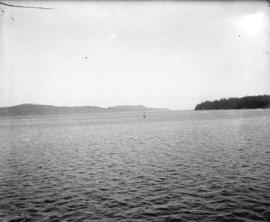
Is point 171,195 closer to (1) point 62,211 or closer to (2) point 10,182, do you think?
(1) point 62,211

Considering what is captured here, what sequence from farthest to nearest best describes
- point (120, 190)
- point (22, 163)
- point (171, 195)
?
point (22, 163), point (120, 190), point (171, 195)

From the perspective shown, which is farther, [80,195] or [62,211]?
[80,195]

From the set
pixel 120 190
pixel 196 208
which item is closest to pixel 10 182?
pixel 120 190

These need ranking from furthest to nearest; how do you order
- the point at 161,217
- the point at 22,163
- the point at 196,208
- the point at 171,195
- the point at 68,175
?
the point at 22,163
the point at 68,175
the point at 171,195
the point at 196,208
the point at 161,217

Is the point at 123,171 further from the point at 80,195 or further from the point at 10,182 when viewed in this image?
the point at 10,182

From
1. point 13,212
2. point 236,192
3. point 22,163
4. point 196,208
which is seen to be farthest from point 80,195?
point 22,163

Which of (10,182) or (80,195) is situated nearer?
(80,195)

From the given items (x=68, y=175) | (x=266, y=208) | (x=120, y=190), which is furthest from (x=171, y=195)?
(x=68, y=175)

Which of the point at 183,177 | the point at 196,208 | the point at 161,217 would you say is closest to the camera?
the point at 161,217

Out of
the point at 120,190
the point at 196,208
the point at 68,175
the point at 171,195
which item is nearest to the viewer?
the point at 196,208
